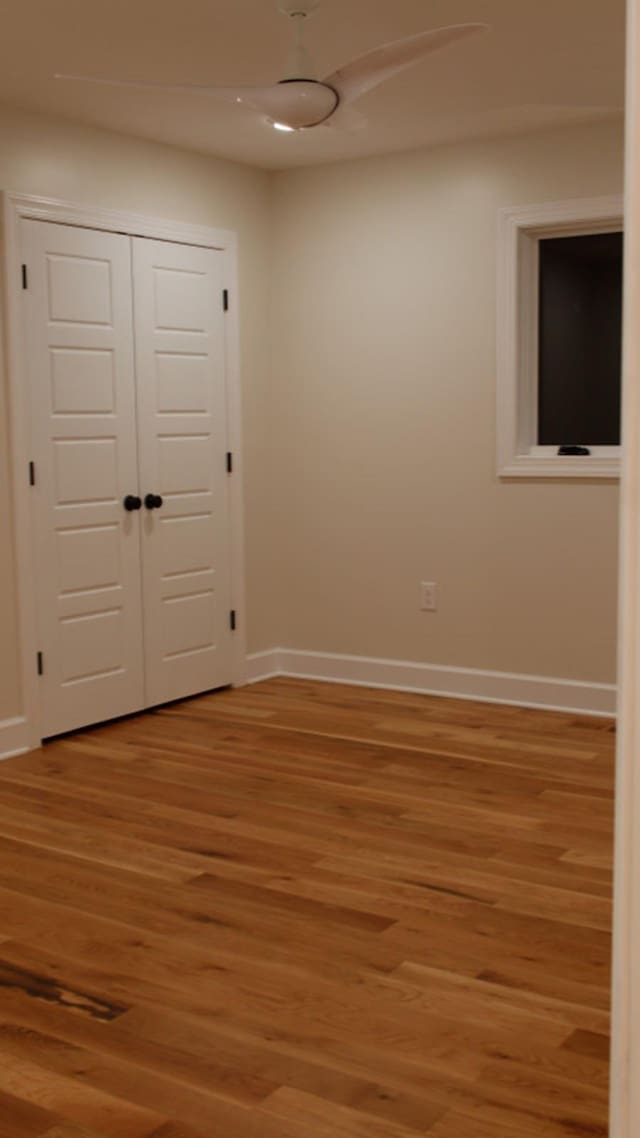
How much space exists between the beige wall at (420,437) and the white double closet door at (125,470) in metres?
0.49

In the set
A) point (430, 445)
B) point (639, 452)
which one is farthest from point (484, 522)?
point (639, 452)

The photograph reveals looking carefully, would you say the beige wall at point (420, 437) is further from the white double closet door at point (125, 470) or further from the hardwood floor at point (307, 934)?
the hardwood floor at point (307, 934)

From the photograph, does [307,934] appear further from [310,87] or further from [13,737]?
[310,87]

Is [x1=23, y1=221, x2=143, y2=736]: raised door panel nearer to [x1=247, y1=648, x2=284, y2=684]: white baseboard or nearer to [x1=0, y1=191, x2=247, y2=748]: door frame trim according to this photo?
[x1=0, y1=191, x2=247, y2=748]: door frame trim

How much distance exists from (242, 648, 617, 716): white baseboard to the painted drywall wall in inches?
6.1

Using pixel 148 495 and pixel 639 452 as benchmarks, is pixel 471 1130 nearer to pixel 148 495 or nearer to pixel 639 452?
pixel 639 452

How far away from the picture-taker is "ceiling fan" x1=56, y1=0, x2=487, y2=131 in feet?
9.95

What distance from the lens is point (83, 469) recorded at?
4.98m

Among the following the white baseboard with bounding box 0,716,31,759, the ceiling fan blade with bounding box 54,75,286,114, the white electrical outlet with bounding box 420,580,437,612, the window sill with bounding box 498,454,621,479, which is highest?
the ceiling fan blade with bounding box 54,75,286,114

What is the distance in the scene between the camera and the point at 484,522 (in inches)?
217

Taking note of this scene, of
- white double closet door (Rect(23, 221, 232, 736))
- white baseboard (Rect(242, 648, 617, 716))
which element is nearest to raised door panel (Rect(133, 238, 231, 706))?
white double closet door (Rect(23, 221, 232, 736))

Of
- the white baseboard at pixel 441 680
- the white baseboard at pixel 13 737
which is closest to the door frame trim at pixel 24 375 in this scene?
the white baseboard at pixel 13 737

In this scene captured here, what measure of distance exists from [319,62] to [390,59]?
1205 mm

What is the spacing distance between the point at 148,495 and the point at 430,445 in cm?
137
